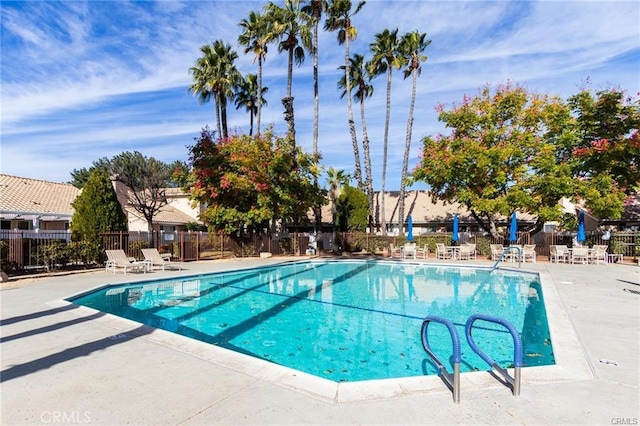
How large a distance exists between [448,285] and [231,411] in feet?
38.2

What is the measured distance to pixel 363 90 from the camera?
3469cm

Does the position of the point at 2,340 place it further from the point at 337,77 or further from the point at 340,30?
the point at 337,77

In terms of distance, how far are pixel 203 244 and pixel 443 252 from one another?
14318 mm

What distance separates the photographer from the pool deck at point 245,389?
3.25 metres

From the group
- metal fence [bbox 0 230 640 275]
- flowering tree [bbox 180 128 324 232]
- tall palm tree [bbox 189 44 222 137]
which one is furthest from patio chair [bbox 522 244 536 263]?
tall palm tree [bbox 189 44 222 137]

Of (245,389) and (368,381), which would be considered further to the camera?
(368,381)

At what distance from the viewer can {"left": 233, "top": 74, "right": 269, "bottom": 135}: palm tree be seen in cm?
3462

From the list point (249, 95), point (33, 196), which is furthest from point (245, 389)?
point (249, 95)

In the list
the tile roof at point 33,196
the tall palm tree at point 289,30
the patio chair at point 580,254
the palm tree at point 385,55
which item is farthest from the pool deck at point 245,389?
the palm tree at point 385,55

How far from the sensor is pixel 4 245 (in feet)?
43.9

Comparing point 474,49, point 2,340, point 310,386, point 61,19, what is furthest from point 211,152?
point 310,386

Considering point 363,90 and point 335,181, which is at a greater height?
point 363,90

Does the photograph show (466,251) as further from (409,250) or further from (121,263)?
(121,263)

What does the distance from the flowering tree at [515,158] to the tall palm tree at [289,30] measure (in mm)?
11403
